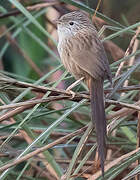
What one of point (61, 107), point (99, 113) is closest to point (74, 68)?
point (99, 113)

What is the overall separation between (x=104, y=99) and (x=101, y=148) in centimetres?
42

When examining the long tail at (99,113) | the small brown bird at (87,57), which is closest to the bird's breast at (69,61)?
the small brown bird at (87,57)

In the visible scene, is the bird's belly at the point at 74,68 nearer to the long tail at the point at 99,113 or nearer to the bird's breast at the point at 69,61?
the bird's breast at the point at 69,61

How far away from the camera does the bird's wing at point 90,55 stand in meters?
2.47

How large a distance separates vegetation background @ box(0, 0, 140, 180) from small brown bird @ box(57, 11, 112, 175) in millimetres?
63

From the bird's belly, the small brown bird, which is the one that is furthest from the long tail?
the bird's belly

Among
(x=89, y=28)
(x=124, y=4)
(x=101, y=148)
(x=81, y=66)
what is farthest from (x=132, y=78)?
(x=124, y=4)

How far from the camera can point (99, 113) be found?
2.23 m

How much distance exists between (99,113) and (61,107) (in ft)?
5.81

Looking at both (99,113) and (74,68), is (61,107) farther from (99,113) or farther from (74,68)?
(99,113)

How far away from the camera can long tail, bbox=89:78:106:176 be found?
1.99 meters

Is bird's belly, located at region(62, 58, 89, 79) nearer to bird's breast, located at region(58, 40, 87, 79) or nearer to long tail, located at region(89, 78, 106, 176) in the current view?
bird's breast, located at region(58, 40, 87, 79)

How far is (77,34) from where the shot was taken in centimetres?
286

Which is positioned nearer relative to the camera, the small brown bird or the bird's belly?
the small brown bird
